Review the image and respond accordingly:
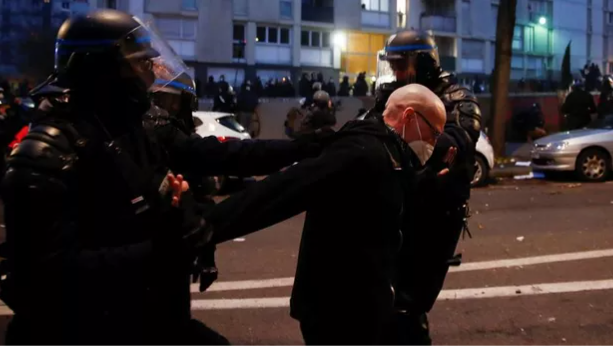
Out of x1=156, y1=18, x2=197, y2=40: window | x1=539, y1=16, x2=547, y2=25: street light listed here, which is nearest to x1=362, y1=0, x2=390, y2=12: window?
x1=156, y1=18, x2=197, y2=40: window

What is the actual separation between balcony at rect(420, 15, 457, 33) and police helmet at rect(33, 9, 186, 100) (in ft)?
153

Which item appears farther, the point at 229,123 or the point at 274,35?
the point at 274,35

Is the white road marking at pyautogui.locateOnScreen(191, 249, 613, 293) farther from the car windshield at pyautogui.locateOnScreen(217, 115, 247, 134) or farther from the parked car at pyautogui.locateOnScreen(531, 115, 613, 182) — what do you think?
the car windshield at pyautogui.locateOnScreen(217, 115, 247, 134)

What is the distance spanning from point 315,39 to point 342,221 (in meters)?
42.2

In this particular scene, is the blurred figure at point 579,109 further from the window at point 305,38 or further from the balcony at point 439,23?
the balcony at point 439,23

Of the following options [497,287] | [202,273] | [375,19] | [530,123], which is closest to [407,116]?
[202,273]

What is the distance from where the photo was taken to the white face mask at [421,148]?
298 cm

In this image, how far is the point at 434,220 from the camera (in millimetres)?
3416

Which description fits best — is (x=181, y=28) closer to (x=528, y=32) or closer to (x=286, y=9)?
(x=286, y=9)

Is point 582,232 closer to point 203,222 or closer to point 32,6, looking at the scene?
point 203,222

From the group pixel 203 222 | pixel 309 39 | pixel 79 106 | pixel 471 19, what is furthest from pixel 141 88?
pixel 471 19

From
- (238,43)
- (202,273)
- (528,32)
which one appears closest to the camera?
(202,273)

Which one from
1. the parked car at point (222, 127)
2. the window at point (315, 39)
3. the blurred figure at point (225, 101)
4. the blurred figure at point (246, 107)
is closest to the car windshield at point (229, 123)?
the parked car at point (222, 127)

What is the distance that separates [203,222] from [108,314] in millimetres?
365
